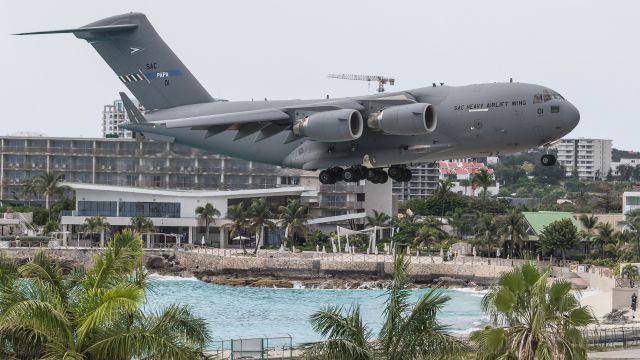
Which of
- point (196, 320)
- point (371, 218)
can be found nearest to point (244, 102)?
point (196, 320)

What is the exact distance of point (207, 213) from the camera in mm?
111750

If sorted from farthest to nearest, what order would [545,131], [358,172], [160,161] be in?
[160,161]
[358,172]
[545,131]

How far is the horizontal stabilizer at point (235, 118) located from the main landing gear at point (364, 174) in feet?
8.84

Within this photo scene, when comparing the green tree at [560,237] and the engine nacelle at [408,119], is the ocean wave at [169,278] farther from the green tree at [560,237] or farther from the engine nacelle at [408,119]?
the engine nacelle at [408,119]

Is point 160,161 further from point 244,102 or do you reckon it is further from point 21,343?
point 21,343

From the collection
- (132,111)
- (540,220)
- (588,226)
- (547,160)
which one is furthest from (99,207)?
(547,160)

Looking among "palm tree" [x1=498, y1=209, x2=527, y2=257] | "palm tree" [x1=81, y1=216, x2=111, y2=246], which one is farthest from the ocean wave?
"palm tree" [x1=498, y1=209, x2=527, y2=257]

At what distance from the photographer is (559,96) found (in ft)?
134

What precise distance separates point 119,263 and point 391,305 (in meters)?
4.99

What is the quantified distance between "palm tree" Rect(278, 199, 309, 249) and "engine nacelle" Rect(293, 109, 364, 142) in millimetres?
66209

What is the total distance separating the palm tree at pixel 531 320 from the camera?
21.8 meters

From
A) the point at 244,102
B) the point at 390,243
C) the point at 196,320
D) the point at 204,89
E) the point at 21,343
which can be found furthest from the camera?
the point at 390,243

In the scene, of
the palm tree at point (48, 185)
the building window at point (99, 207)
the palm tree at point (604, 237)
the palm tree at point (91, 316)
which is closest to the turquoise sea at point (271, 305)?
the palm tree at point (604, 237)

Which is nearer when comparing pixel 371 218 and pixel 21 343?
pixel 21 343
